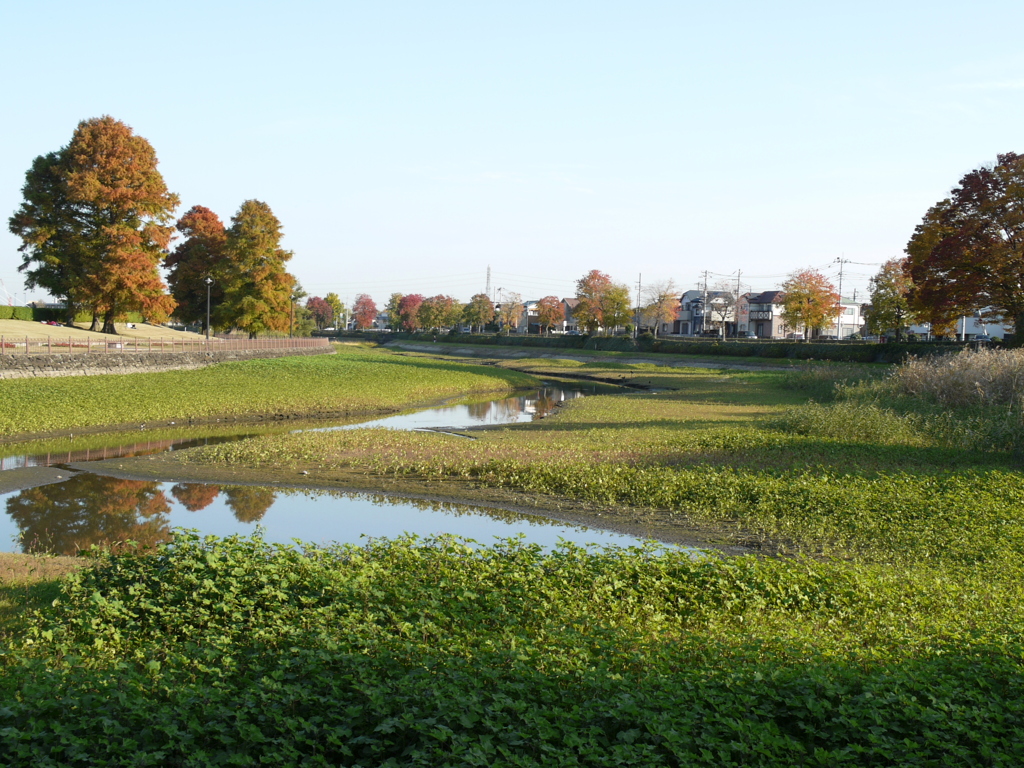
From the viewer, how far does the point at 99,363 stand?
37.2 metres

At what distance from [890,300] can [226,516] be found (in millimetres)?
65567

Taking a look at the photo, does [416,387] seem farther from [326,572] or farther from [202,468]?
[326,572]

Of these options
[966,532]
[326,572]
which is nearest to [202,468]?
[326,572]

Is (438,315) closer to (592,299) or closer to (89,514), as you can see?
(592,299)

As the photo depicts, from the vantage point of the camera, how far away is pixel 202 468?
19.9m

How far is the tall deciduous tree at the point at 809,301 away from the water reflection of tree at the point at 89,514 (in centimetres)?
7432

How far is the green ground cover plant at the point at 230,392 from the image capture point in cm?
2731

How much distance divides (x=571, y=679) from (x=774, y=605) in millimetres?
3459

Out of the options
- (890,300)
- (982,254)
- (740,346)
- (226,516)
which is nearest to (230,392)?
(226,516)

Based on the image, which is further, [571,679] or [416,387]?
[416,387]

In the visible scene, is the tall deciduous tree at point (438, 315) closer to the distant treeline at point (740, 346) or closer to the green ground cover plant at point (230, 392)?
the distant treeline at point (740, 346)

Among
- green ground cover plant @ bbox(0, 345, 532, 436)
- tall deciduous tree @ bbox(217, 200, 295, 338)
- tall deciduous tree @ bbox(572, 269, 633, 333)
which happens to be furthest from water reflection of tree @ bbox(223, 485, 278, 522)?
tall deciduous tree @ bbox(572, 269, 633, 333)

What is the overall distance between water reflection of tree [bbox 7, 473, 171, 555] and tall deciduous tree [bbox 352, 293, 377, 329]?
16133 centimetres

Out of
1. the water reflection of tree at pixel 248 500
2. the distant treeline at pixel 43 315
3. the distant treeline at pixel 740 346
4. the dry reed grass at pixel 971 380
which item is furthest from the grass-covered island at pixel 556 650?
the distant treeline at pixel 43 315
